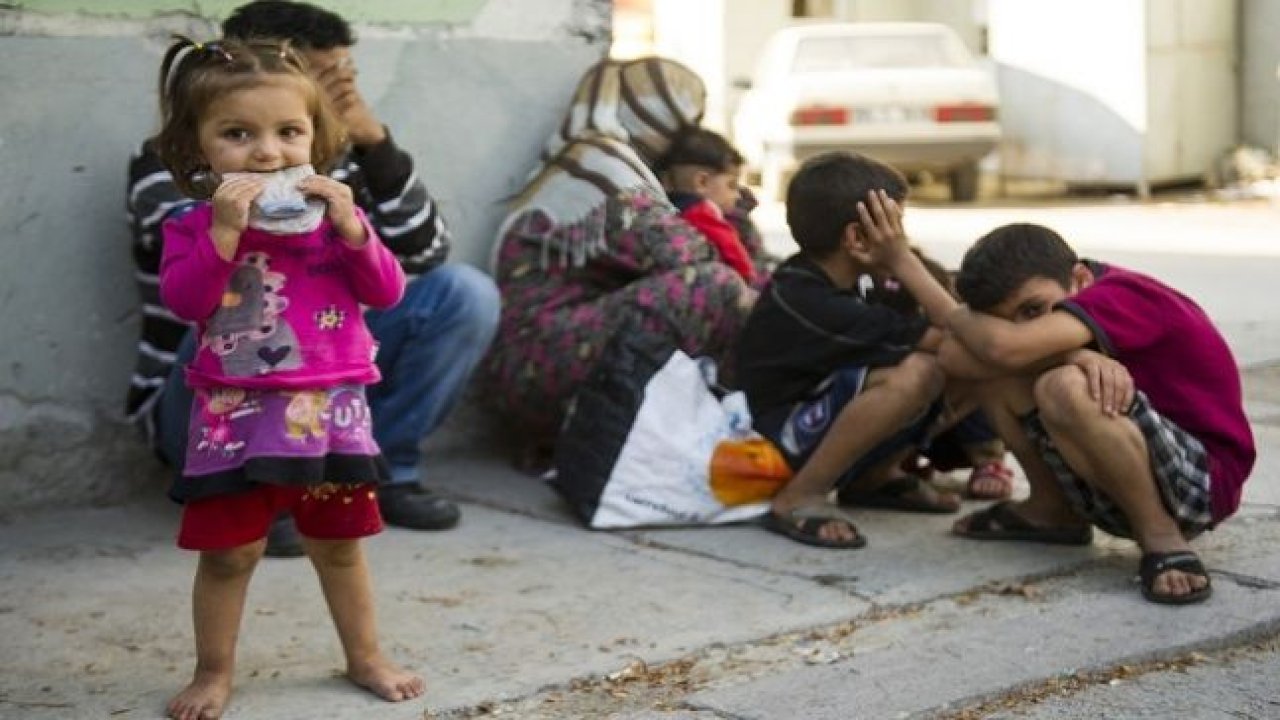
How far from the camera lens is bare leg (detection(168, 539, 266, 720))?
11.4ft

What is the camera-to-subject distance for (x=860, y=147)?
1550cm

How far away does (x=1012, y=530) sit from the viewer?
461 cm

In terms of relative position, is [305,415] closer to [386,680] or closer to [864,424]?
[386,680]

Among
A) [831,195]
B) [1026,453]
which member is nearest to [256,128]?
[831,195]

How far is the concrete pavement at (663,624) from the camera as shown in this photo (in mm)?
3578

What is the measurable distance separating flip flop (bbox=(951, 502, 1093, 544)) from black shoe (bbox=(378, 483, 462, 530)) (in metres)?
1.23

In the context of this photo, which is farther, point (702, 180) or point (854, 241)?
point (702, 180)

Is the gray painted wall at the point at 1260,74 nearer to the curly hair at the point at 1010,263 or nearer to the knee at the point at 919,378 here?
the knee at the point at 919,378

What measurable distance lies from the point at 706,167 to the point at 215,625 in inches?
101

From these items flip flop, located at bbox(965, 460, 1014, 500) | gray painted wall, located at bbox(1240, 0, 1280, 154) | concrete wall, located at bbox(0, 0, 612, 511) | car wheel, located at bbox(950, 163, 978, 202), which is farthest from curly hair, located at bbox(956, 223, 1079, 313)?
gray painted wall, located at bbox(1240, 0, 1280, 154)

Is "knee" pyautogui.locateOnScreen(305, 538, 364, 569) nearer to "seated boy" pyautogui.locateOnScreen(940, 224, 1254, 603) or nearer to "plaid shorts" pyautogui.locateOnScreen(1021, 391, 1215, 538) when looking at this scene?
"seated boy" pyautogui.locateOnScreen(940, 224, 1254, 603)

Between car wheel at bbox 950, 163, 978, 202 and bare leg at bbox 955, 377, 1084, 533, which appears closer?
bare leg at bbox 955, 377, 1084, 533

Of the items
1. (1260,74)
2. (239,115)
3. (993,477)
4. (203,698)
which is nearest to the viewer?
(239,115)

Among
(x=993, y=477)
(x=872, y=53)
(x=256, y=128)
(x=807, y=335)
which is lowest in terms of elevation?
(x=872, y=53)
